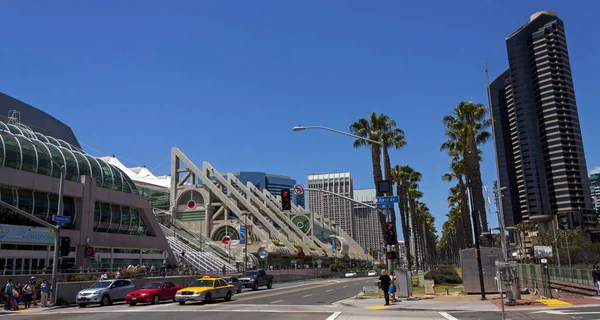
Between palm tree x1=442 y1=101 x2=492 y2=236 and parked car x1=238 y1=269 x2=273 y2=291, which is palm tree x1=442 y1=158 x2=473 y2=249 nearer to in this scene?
palm tree x1=442 y1=101 x2=492 y2=236

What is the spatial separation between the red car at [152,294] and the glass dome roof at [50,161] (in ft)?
47.6

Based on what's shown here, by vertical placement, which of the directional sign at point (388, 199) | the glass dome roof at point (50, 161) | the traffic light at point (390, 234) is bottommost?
the traffic light at point (390, 234)

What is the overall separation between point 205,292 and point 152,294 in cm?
367

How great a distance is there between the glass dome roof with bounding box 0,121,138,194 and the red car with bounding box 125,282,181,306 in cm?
1452

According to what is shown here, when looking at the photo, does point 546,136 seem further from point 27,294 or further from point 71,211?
point 27,294

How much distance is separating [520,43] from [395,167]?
12690cm

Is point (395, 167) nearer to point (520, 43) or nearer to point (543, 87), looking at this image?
point (543, 87)

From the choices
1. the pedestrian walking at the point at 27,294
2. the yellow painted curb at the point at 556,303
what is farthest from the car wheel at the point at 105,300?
the yellow painted curb at the point at 556,303

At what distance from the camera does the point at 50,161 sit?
44.6 meters

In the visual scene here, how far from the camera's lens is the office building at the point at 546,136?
146 metres

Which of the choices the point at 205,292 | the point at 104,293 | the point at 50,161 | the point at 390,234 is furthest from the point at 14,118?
the point at 390,234

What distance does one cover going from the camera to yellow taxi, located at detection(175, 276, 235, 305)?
24.8 m

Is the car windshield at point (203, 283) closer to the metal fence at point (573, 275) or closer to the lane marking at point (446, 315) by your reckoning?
the lane marking at point (446, 315)

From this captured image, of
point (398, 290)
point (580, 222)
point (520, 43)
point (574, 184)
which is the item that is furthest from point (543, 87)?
point (398, 290)
